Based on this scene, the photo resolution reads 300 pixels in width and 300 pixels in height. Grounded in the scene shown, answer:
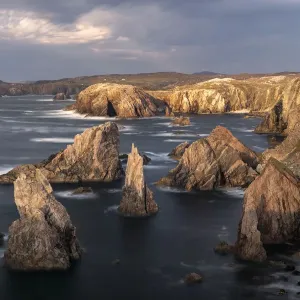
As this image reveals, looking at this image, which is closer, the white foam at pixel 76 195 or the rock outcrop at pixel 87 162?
the white foam at pixel 76 195

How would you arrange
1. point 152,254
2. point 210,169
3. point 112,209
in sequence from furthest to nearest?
point 210,169
point 112,209
point 152,254

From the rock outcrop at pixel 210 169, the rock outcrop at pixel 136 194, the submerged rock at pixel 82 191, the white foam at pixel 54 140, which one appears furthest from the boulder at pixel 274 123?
the rock outcrop at pixel 136 194

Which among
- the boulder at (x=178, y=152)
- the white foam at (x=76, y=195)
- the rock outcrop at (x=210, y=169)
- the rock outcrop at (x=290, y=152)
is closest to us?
the rock outcrop at (x=290, y=152)

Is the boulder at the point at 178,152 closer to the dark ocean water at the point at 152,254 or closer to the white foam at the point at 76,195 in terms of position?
the dark ocean water at the point at 152,254

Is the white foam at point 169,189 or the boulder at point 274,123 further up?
the boulder at point 274,123

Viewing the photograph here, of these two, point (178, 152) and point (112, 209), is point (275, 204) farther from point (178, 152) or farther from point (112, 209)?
point (178, 152)

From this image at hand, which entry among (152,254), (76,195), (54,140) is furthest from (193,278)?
(54,140)
